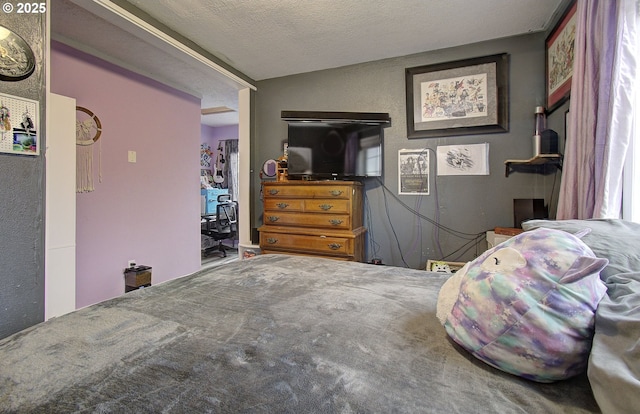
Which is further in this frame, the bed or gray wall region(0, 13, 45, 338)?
gray wall region(0, 13, 45, 338)

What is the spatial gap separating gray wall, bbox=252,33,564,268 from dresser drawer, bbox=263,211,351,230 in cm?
58

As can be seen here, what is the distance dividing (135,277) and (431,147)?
3.45 m

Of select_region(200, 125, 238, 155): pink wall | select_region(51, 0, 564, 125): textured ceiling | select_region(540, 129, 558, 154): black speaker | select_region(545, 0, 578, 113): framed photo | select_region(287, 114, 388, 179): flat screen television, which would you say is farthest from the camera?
select_region(200, 125, 238, 155): pink wall

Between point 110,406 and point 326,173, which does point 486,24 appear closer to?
point 326,173

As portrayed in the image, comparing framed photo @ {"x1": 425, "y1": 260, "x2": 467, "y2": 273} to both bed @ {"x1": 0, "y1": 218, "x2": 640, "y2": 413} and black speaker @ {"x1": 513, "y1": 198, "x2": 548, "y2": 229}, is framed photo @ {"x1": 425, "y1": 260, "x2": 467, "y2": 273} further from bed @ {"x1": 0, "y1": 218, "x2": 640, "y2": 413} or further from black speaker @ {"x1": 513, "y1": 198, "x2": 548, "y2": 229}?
bed @ {"x1": 0, "y1": 218, "x2": 640, "y2": 413}

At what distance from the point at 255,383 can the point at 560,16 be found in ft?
10.4

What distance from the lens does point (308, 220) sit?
2766 millimetres

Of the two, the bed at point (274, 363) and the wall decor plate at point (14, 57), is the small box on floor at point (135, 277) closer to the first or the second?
the wall decor plate at point (14, 57)

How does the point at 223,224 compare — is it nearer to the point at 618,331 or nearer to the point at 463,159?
the point at 463,159

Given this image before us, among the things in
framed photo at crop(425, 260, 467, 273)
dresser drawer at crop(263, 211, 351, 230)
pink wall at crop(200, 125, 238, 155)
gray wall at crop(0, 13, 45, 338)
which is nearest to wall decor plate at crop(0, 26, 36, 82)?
gray wall at crop(0, 13, 45, 338)

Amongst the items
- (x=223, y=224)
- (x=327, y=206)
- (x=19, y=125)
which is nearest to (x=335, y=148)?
(x=327, y=206)

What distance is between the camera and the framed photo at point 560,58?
1961mm

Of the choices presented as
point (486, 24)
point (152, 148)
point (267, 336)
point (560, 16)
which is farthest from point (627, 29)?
point (152, 148)

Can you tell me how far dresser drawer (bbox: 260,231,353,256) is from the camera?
8.64 feet
